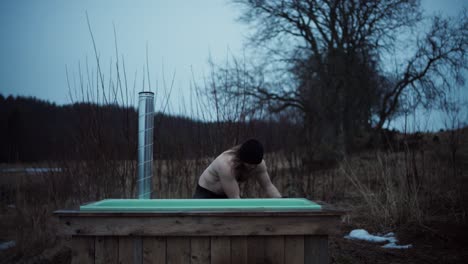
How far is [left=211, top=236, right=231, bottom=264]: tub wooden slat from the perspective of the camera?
2.07 metres

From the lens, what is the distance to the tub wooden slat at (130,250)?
6.79ft

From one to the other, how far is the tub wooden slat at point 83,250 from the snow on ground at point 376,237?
311cm

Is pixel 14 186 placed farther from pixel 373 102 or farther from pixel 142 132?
pixel 373 102

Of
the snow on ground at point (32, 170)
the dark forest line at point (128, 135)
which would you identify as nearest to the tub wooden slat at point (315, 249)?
the dark forest line at point (128, 135)

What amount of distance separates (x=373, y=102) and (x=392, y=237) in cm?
889

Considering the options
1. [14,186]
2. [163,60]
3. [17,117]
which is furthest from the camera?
[17,117]

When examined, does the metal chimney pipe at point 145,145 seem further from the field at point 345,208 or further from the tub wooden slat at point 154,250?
the tub wooden slat at point 154,250

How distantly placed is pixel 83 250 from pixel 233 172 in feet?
4.85

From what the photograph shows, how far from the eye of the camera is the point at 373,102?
11859 mm

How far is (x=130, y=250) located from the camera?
6.79 feet

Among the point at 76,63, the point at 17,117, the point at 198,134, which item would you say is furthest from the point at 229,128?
the point at 17,117

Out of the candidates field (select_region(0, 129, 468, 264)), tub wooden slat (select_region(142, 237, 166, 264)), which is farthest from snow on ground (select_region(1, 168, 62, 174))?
tub wooden slat (select_region(142, 237, 166, 264))

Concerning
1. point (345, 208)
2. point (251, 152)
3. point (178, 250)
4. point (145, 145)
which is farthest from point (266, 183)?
point (178, 250)

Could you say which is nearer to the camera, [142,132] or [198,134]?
[142,132]
